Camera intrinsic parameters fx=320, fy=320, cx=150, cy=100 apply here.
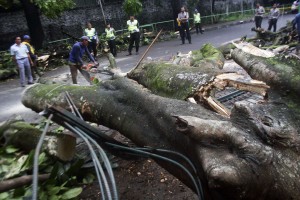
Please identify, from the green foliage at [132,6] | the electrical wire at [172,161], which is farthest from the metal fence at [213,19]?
the electrical wire at [172,161]

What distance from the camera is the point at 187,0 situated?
23078 mm

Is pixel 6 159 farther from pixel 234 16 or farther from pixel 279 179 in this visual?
pixel 234 16

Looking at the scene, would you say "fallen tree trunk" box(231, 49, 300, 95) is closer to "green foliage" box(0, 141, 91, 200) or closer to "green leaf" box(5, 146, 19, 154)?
"green foliage" box(0, 141, 91, 200)

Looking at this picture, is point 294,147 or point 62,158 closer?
point 294,147

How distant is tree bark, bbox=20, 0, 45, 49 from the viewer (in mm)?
15389

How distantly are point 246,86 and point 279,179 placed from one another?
3.77 feet

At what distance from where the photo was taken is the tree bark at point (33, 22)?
15.4 meters

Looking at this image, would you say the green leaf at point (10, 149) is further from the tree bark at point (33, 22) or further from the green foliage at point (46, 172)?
the tree bark at point (33, 22)

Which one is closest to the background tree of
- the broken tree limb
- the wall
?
the wall

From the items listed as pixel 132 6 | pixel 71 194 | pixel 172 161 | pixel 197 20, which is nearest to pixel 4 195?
pixel 71 194

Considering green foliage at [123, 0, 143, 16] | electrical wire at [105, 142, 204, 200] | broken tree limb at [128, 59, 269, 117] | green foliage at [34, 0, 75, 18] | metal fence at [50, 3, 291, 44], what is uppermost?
green foliage at [34, 0, 75, 18]

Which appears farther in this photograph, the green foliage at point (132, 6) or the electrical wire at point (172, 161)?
the green foliage at point (132, 6)

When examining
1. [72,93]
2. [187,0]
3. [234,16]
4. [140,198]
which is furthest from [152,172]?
[234,16]

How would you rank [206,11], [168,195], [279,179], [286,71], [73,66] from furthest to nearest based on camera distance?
[206,11]
[73,66]
[168,195]
[286,71]
[279,179]
